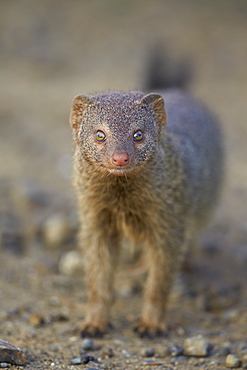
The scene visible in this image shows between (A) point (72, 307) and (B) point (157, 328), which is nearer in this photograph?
(B) point (157, 328)

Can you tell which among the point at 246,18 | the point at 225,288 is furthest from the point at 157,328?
the point at 246,18

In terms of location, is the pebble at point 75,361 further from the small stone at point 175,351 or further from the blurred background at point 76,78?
the blurred background at point 76,78

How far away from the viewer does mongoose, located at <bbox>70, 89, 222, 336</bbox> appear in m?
3.49

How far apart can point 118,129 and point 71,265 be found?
2201mm

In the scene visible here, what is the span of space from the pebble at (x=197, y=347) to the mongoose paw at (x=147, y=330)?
0.46m

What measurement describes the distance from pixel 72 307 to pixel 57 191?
2.23 m

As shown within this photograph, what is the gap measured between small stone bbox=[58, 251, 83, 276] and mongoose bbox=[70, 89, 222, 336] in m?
0.97

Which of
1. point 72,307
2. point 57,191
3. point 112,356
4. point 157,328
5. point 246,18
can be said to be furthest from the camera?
point 246,18

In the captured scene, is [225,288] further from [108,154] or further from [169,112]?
[108,154]

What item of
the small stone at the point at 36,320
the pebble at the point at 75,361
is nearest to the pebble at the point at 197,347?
the pebble at the point at 75,361

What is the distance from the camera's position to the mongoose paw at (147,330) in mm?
4156

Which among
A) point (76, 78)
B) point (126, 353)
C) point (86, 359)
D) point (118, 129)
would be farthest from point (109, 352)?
point (76, 78)

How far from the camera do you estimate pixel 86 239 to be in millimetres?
4246

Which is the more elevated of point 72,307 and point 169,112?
point 169,112
